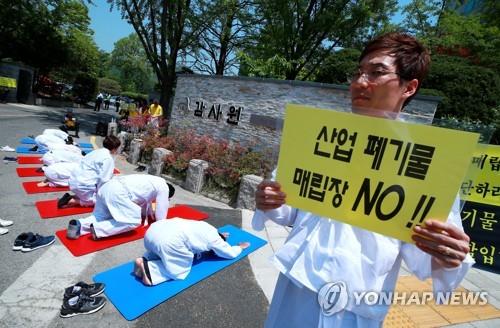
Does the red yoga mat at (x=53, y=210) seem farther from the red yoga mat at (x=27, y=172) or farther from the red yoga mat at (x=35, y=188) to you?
the red yoga mat at (x=27, y=172)

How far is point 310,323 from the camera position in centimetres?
146

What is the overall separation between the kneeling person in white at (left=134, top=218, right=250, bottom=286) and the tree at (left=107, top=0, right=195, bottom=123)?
477 inches

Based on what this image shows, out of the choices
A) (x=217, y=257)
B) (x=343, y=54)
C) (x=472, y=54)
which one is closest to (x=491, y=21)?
(x=472, y=54)

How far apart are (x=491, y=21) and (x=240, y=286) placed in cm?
1143

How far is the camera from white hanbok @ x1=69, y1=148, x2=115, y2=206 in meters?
5.38

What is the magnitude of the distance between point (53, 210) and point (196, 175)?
3136 millimetres

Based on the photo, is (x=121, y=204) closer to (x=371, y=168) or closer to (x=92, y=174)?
(x=92, y=174)

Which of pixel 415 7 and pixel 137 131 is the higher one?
pixel 415 7

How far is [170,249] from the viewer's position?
3.59m

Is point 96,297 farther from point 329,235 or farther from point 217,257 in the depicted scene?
point 329,235

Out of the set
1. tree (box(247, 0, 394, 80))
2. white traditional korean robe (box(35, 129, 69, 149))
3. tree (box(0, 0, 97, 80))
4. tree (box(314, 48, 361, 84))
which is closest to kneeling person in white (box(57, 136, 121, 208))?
white traditional korean robe (box(35, 129, 69, 149))

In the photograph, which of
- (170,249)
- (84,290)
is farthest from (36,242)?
(170,249)

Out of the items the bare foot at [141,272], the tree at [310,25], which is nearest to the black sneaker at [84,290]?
the bare foot at [141,272]

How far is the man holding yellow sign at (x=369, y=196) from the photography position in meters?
1.16
